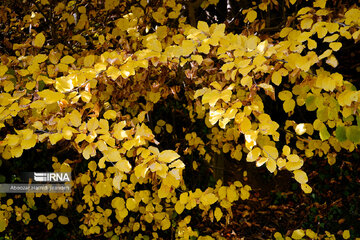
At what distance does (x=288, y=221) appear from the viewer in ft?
13.1

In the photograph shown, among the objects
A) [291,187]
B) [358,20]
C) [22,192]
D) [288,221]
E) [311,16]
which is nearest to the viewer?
[358,20]

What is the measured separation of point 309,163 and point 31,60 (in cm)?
401

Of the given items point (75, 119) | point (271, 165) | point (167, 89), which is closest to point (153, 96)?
point (167, 89)

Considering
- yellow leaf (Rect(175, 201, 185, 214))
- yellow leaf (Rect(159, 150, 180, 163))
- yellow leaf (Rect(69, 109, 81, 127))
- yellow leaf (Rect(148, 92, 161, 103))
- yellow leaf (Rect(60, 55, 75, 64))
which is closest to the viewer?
yellow leaf (Rect(159, 150, 180, 163))

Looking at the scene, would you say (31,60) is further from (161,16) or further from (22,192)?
(22,192)

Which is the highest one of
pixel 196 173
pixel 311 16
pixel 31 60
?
pixel 311 16

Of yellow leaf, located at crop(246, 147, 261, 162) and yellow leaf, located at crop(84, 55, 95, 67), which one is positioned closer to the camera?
yellow leaf, located at crop(246, 147, 261, 162)

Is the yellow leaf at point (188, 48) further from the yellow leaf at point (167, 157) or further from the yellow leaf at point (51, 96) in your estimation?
the yellow leaf at point (51, 96)

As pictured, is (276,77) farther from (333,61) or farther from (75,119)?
(75,119)

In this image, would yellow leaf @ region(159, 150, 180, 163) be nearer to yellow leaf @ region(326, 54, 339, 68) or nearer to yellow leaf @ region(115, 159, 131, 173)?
yellow leaf @ region(115, 159, 131, 173)

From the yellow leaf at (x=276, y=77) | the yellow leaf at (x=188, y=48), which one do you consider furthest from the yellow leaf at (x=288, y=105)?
the yellow leaf at (x=188, y=48)

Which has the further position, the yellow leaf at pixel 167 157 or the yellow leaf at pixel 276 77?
the yellow leaf at pixel 276 77

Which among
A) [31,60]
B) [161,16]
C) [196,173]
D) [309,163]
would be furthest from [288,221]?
[31,60]

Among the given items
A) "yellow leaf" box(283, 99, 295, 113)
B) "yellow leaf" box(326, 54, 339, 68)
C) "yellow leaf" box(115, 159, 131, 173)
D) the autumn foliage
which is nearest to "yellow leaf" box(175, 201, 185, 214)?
the autumn foliage
